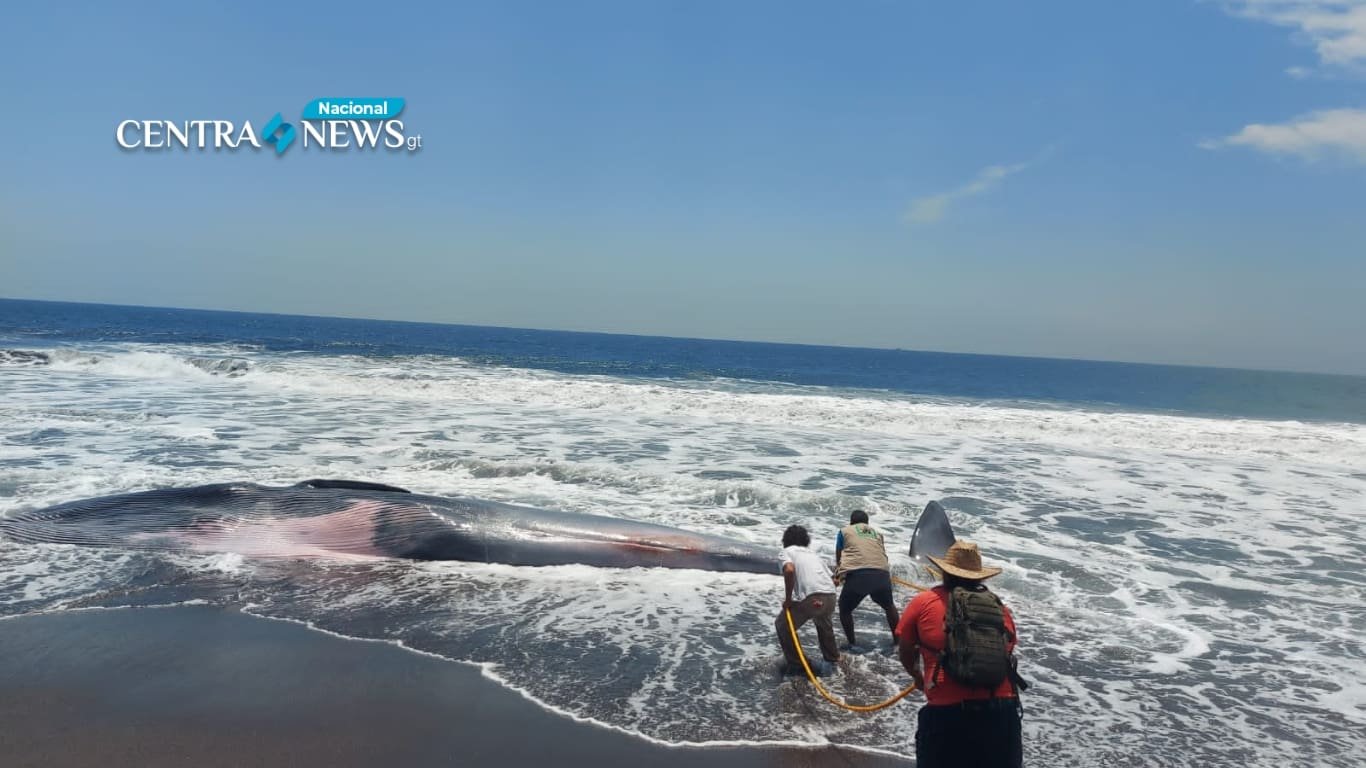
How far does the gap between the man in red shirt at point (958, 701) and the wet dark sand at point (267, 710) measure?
1.17 meters

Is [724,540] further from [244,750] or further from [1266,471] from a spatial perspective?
[1266,471]

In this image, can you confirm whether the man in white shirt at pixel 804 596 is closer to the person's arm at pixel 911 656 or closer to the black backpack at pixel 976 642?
the person's arm at pixel 911 656

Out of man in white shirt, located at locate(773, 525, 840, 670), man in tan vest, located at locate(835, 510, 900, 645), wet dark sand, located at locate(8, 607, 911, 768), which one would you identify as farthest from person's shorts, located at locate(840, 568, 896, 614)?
wet dark sand, located at locate(8, 607, 911, 768)

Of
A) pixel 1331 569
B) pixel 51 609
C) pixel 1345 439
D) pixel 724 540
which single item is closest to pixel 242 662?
pixel 51 609

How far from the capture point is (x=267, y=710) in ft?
Result: 16.1

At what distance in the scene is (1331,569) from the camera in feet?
31.4

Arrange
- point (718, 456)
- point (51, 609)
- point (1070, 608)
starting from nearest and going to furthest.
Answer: point (51, 609)
point (1070, 608)
point (718, 456)

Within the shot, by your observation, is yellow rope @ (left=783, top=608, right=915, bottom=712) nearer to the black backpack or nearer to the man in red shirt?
the man in red shirt

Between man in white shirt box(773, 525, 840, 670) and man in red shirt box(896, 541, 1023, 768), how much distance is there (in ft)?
6.73

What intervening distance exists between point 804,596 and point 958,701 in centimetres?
236

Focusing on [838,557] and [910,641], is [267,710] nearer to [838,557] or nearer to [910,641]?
[910,641]

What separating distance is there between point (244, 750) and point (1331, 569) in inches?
445

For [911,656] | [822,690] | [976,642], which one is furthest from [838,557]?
[976,642]

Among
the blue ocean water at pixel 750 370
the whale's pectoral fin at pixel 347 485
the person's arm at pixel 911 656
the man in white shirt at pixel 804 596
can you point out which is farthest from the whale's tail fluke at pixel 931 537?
the blue ocean water at pixel 750 370
